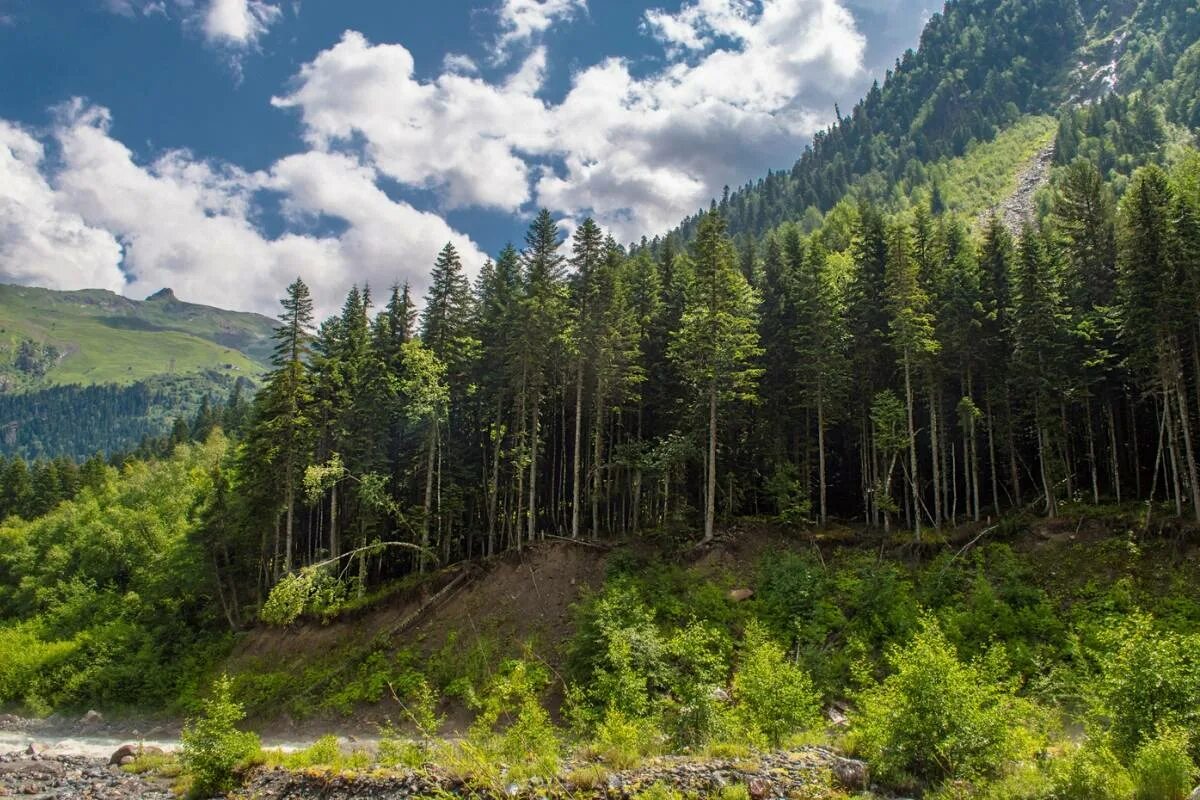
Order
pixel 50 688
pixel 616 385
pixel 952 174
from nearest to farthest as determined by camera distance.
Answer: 1. pixel 616 385
2. pixel 50 688
3. pixel 952 174

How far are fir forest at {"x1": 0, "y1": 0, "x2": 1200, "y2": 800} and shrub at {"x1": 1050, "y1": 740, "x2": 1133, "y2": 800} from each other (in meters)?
1.13

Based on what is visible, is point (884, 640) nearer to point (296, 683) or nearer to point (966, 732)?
point (966, 732)

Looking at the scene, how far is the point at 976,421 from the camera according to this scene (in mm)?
41625

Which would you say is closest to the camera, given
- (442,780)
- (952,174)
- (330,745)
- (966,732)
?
(966,732)

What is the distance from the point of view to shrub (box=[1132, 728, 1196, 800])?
1228 cm

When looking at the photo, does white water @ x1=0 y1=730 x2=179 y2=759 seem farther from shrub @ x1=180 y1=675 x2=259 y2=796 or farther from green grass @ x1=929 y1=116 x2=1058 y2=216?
green grass @ x1=929 y1=116 x2=1058 y2=216

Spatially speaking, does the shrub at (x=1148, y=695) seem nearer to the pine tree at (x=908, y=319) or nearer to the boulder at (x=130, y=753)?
the pine tree at (x=908, y=319)

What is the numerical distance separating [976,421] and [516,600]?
2776cm

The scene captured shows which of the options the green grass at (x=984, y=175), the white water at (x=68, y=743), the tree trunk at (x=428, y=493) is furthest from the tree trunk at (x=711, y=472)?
the green grass at (x=984, y=175)

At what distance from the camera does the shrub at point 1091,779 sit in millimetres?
12703

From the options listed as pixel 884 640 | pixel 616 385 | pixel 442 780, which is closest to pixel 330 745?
pixel 442 780

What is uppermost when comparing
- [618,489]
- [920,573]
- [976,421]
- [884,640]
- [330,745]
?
[976,421]

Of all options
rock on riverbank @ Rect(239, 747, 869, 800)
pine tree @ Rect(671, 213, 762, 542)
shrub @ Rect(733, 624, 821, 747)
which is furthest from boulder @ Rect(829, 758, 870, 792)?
pine tree @ Rect(671, 213, 762, 542)

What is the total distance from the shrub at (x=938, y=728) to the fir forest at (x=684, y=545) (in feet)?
0.22
